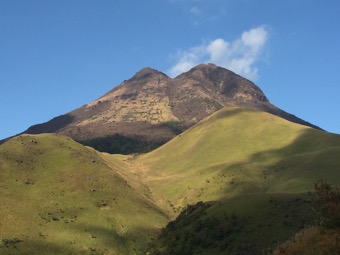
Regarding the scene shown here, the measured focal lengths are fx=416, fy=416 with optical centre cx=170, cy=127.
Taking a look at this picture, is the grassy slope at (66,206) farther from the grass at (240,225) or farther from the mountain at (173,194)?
the grass at (240,225)

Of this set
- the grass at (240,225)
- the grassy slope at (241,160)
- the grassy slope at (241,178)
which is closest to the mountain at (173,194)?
the grass at (240,225)

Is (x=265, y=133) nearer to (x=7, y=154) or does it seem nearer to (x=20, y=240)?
(x=7, y=154)

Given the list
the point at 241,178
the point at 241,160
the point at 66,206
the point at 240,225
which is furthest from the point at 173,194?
the point at 240,225

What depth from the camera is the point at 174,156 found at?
17175 centimetres

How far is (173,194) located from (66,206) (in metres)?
37.0

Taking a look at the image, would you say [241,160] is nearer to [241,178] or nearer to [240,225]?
[241,178]

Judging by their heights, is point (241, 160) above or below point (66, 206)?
below

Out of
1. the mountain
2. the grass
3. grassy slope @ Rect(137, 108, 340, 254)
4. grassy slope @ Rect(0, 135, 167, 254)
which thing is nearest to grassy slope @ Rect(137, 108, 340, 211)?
grassy slope @ Rect(137, 108, 340, 254)

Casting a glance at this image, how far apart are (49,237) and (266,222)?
44747 mm

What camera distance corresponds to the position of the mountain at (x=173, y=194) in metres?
60.7

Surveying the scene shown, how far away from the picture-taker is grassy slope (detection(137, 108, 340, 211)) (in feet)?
356

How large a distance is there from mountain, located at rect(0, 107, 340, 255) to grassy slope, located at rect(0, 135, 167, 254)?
222 mm

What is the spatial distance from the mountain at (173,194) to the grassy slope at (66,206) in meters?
0.22

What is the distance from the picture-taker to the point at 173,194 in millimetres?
123438
